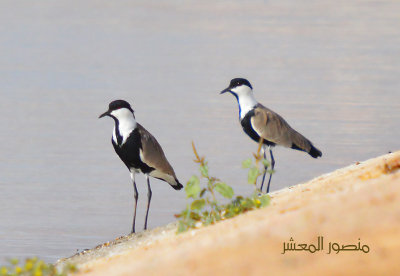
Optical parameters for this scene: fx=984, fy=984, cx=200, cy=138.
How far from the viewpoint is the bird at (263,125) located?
10.2 meters

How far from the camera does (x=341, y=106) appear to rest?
50.6 feet

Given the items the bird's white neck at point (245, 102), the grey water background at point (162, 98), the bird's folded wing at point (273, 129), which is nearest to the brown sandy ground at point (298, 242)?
the grey water background at point (162, 98)

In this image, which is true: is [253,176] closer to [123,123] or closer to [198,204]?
[198,204]

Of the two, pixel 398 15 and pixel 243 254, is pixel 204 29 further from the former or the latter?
pixel 243 254

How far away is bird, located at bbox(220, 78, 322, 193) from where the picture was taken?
10.2 meters

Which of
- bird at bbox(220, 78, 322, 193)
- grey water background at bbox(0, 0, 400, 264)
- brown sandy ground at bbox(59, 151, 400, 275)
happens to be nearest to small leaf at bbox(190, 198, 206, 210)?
brown sandy ground at bbox(59, 151, 400, 275)

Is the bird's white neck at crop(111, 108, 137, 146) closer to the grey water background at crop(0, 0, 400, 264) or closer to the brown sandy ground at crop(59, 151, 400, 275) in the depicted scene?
the grey water background at crop(0, 0, 400, 264)

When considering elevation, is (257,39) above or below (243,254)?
above

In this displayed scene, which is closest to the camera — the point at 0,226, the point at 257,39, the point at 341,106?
the point at 0,226

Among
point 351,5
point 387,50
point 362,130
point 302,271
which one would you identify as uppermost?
point 351,5

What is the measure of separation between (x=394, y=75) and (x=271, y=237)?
14.6 meters

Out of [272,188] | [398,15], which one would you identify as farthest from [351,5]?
[272,188]

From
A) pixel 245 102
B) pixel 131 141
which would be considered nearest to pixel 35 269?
pixel 131 141

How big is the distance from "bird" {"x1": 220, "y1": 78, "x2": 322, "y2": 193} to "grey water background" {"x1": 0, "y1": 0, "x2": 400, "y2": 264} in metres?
0.59
